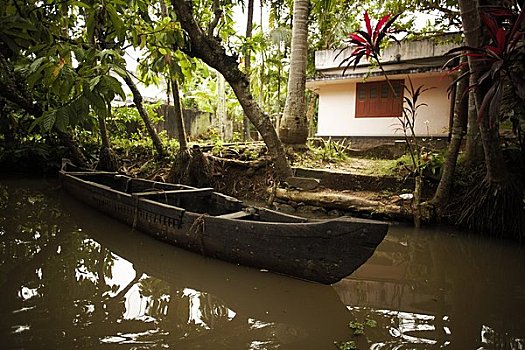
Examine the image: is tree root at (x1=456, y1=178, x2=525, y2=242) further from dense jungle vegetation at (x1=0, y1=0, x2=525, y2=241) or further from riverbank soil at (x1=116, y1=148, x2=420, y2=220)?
riverbank soil at (x1=116, y1=148, x2=420, y2=220)

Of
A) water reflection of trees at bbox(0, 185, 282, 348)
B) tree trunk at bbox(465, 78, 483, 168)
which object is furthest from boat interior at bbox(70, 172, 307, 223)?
tree trunk at bbox(465, 78, 483, 168)

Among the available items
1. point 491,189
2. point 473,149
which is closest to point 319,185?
point 473,149

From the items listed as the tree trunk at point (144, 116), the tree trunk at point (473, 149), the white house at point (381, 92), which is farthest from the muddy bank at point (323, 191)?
the white house at point (381, 92)

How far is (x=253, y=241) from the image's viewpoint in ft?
10.6

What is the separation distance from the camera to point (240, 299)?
2.90m

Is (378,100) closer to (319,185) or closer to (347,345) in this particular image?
(319,185)

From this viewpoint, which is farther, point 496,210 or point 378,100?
point 378,100

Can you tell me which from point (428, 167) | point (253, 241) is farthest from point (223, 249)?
point (428, 167)

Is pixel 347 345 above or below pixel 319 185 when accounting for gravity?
below

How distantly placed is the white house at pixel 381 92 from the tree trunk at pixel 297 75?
2209 millimetres

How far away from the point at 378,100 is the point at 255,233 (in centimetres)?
872

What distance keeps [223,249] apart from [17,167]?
10.3 m

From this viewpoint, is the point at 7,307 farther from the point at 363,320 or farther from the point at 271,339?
the point at 363,320

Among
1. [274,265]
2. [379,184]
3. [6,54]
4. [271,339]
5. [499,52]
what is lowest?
[271,339]
